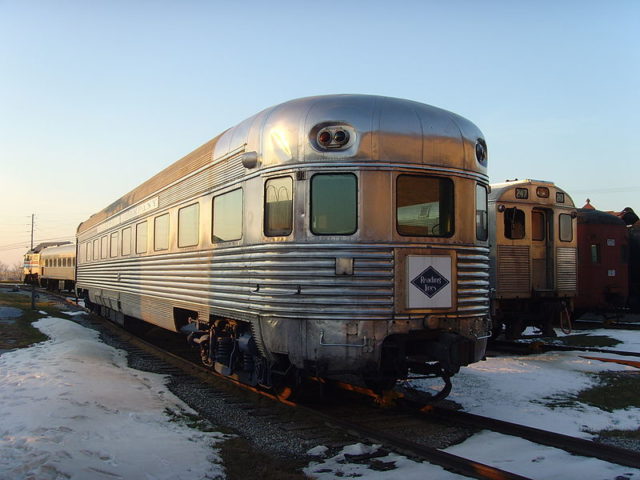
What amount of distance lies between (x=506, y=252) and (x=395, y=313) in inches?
287

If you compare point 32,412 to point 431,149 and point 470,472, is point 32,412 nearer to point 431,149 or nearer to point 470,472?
point 470,472

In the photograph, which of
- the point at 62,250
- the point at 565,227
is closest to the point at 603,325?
the point at 565,227

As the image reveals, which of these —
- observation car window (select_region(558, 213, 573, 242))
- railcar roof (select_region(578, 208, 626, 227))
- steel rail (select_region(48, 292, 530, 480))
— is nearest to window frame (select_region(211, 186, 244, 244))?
steel rail (select_region(48, 292, 530, 480))

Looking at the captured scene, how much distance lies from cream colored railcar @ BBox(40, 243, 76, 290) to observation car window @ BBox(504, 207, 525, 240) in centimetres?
2812

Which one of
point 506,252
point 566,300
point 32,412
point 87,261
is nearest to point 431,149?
point 32,412

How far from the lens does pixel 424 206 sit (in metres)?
6.19

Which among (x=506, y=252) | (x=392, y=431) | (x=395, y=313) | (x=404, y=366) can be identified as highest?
(x=506, y=252)

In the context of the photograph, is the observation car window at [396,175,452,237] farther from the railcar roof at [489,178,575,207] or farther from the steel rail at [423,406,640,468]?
the railcar roof at [489,178,575,207]

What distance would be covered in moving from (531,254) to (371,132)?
8.08 meters

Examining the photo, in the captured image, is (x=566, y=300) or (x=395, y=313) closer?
(x=395, y=313)

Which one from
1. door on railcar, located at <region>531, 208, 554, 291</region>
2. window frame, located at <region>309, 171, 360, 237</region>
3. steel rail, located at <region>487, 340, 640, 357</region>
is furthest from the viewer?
door on railcar, located at <region>531, 208, 554, 291</region>

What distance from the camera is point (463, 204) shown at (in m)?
6.38

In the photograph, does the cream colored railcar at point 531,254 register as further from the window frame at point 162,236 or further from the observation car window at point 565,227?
the window frame at point 162,236

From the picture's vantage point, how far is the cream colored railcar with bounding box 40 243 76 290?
115 feet
